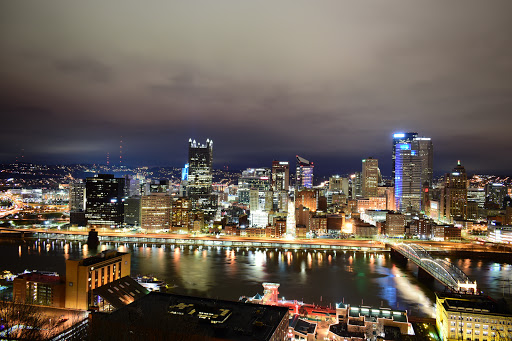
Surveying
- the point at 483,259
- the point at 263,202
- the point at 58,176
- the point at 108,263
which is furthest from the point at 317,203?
the point at 58,176

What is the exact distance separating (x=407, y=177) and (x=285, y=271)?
3058 cm

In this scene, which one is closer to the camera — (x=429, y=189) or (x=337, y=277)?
(x=337, y=277)

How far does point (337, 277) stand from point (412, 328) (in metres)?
5.08

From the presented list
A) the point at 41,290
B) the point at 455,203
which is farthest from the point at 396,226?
the point at 41,290

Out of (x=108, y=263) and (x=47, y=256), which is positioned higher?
(x=108, y=263)

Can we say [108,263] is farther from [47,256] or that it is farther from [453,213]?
[453,213]

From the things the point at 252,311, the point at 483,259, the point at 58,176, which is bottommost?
the point at 483,259

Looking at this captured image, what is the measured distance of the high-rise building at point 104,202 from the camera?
1038 inches

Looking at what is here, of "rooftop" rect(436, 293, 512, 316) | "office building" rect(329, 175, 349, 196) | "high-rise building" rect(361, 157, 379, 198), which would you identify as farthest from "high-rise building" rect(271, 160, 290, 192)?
"rooftop" rect(436, 293, 512, 316)

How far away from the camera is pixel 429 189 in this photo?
3903cm

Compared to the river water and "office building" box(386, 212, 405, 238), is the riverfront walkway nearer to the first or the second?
the river water

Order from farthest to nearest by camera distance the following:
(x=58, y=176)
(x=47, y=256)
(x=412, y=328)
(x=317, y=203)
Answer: (x=58, y=176), (x=317, y=203), (x=47, y=256), (x=412, y=328)

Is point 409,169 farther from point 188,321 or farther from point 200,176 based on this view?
point 188,321

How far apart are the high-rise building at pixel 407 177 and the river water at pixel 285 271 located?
75.3 ft
